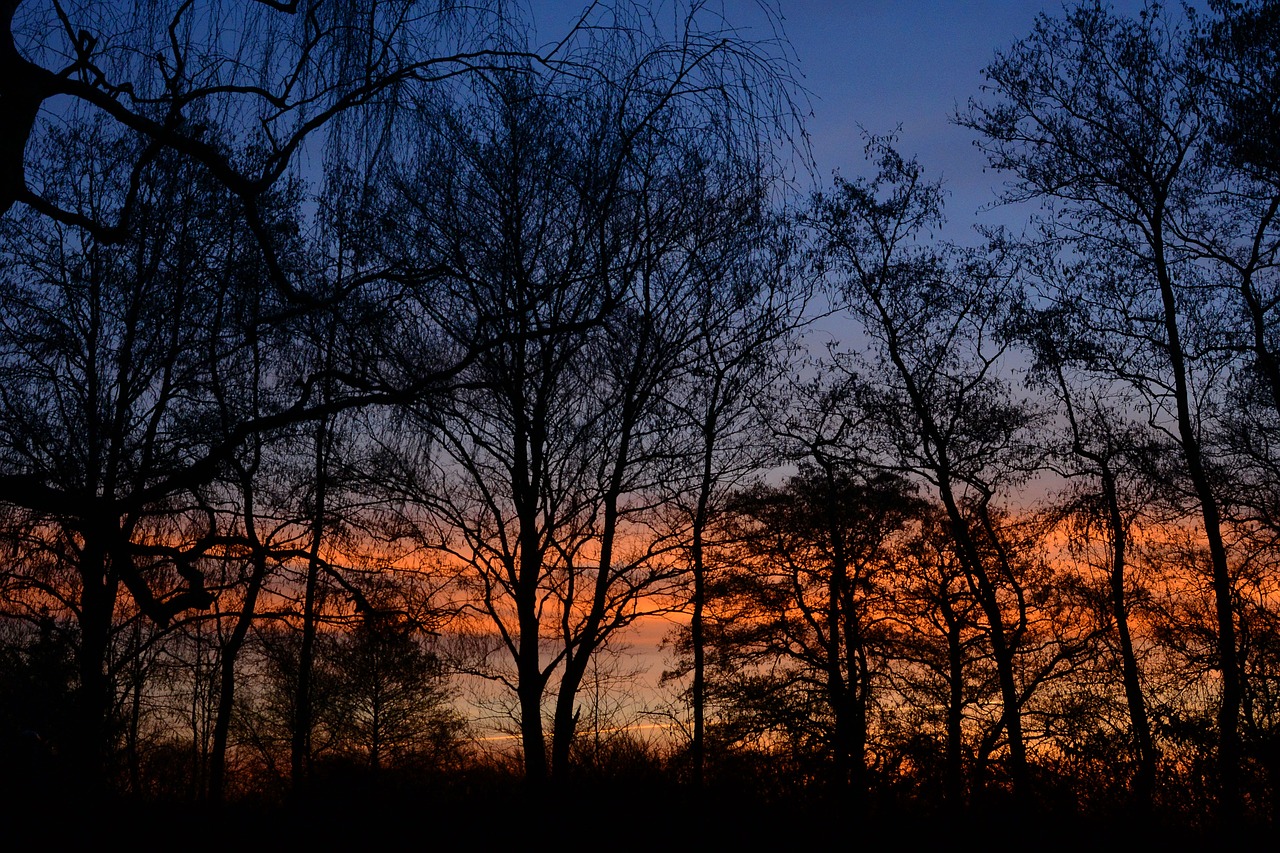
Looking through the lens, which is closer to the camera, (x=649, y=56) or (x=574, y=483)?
(x=649, y=56)

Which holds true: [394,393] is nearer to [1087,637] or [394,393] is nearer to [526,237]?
[526,237]

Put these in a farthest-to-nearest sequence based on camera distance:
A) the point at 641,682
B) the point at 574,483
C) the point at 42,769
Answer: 1. the point at 641,682
2. the point at 574,483
3. the point at 42,769

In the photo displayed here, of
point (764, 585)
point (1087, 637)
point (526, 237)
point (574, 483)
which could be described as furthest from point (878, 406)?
point (526, 237)

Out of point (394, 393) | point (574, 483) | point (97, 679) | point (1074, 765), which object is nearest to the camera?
point (394, 393)

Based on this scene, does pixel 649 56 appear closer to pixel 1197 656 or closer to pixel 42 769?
pixel 42 769

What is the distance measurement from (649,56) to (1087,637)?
21.6 m

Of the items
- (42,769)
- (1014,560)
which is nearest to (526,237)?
(42,769)

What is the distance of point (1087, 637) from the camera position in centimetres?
2200

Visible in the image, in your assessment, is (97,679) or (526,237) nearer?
(526,237)

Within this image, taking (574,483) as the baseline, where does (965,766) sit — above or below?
below

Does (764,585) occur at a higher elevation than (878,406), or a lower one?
lower

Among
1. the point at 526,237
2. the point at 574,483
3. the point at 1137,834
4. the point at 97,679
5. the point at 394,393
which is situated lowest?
the point at 1137,834

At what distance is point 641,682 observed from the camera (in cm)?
2269

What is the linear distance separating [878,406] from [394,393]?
17971 millimetres
